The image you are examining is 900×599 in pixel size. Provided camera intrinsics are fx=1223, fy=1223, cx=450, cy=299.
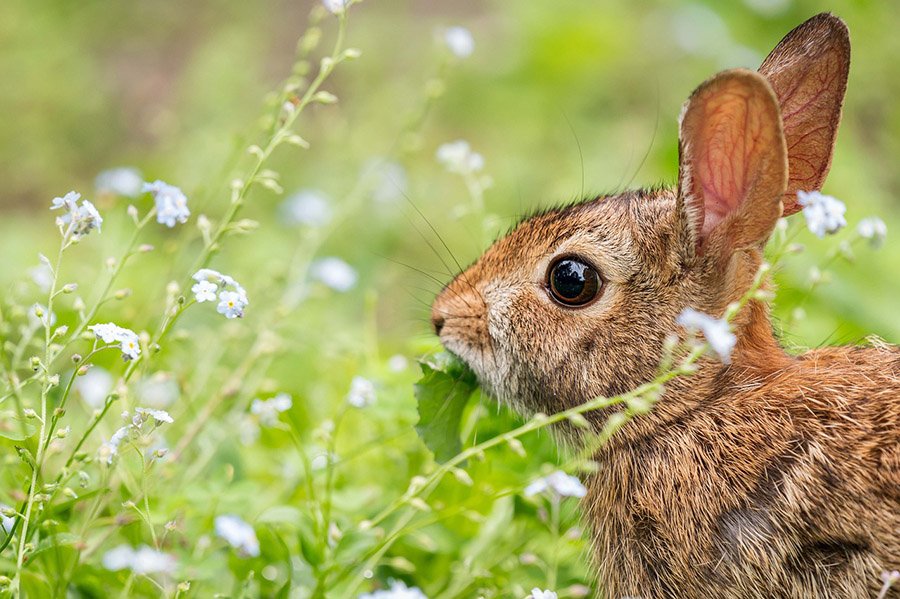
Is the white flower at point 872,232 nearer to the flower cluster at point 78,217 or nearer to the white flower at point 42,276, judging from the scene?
the flower cluster at point 78,217

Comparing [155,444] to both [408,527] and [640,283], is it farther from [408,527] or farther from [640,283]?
[640,283]

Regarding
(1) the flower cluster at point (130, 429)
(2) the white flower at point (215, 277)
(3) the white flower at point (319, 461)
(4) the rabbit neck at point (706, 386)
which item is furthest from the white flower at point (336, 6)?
(4) the rabbit neck at point (706, 386)

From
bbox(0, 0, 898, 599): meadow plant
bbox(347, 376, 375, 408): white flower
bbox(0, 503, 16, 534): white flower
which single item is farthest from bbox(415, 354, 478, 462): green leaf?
bbox(0, 503, 16, 534): white flower

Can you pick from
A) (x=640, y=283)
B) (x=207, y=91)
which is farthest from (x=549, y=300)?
(x=207, y=91)

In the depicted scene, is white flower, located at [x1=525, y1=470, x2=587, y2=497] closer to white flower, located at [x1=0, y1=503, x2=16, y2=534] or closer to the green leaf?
the green leaf

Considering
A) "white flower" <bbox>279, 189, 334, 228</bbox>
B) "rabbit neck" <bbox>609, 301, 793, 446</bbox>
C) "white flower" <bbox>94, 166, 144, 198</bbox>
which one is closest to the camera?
"rabbit neck" <bbox>609, 301, 793, 446</bbox>

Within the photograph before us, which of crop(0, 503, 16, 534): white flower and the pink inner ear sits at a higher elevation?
the pink inner ear
